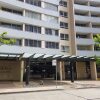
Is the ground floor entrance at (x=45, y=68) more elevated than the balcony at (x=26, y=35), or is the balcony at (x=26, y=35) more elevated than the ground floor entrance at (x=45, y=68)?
the balcony at (x=26, y=35)

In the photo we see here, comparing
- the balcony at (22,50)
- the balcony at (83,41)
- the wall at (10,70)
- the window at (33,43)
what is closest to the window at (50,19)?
the window at (33,43)

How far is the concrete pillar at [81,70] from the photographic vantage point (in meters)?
41.8

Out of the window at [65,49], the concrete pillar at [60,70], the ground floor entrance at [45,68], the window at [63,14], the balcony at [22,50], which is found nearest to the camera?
the balcony at [22,50]

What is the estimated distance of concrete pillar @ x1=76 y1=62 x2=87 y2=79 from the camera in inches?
1646

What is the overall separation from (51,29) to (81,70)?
1147 cm

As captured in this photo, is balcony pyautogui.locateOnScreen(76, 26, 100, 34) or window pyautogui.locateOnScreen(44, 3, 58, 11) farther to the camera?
balcony pyautogui.locateOnScreen(76, 26, 100, 34)

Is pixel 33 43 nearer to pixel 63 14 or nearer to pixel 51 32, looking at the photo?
pixel 51 32

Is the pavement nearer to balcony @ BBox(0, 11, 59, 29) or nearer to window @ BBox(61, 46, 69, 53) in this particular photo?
balcony @ BBox(0, 11, 59, 29)

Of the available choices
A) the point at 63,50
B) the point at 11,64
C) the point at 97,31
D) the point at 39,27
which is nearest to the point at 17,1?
the point at 39,27

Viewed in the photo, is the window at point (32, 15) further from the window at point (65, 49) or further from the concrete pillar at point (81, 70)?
the concrete pillar at point (81, 70)

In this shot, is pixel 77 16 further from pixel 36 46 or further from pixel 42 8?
pixel 36 46

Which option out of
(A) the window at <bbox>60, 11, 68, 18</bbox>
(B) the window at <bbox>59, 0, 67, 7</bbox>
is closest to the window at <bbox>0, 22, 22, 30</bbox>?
(A) the window at <bbox>60, 11, 68, 18</bbox>

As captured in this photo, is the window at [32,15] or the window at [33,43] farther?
the window at [32,15]

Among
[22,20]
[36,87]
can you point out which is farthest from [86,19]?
[36,87]
